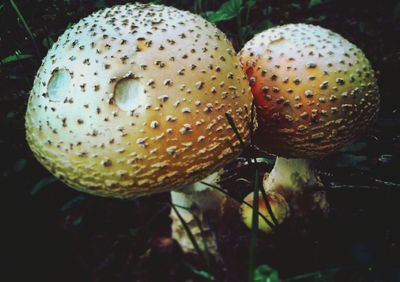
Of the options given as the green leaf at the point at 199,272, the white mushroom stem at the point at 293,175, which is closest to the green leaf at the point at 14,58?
the green leaf at the point at 199,272

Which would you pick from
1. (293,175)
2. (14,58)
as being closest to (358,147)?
(293,175)

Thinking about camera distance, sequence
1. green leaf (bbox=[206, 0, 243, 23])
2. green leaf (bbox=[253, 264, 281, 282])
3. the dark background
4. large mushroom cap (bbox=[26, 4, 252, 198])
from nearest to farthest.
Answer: large mushroom cap (bbox=[26, 4, 252, 198])
the dark background
green leaf (bbox=[253, 264, 281, 282])
green leaf (bbox=[206, 0, 243, 23])

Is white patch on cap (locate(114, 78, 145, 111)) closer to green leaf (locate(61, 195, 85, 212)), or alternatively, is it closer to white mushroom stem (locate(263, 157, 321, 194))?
green leaf (locate(61, 195, 85, 212))

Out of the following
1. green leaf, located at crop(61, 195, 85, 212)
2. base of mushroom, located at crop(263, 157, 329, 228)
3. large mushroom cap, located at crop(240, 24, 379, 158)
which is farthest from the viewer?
base of mushroom, located at crop(263, 157, 329, 228)

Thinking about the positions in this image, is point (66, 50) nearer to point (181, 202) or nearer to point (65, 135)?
point (65, 135)

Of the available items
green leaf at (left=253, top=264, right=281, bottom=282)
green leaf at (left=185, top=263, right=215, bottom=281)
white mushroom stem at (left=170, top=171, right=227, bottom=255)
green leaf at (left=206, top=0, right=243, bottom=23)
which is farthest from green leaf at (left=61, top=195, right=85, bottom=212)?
green leaf at (left=206, top=0, right=243, bottom=23)

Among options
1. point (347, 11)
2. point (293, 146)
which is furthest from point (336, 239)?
point (347, 11)

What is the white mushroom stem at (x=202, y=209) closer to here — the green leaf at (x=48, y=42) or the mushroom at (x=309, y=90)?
the mushroom at (x=309, y=90)
